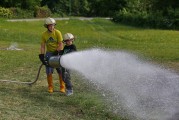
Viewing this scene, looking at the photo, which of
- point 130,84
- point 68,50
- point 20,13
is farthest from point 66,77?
point 20,13

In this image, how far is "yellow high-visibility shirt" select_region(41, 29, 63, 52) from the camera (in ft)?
33.0

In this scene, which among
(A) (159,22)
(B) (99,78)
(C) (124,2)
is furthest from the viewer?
(C) (124,2)

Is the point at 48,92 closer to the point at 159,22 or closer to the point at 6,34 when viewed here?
the point at 6,34

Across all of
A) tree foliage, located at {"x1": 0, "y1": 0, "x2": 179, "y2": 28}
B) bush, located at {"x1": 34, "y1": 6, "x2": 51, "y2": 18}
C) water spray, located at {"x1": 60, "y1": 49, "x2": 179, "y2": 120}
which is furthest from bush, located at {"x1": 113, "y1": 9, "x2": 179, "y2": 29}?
water spray, located at {"x1": 60, "y1": 49, "x2": 179, "y2": 120}

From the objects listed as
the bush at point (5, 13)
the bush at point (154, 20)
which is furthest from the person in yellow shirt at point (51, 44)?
the bush at point (5, 13)

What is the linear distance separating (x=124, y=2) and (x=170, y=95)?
6126cm

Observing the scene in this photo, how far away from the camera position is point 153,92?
9797 mm

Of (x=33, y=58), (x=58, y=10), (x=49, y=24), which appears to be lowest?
(x=58, y=10)

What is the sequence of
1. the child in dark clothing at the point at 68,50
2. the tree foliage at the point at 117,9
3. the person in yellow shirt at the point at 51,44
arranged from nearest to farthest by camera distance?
the child in dark clothing at the point at 68,50
the person in yellow shirt at the point at 51,44
the tree foliage at the point at 117,9

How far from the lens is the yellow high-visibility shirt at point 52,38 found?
10.1 metres

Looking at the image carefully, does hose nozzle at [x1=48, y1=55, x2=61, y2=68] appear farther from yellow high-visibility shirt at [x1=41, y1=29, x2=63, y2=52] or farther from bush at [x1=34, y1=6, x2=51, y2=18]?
bush at [x1=34, y1=6, x2=51, y2=18]

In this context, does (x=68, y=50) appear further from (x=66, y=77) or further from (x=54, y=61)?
(x=66, y=77)

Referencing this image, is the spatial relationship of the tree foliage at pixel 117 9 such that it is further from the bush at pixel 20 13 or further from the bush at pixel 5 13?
the bush at pixel 5 13

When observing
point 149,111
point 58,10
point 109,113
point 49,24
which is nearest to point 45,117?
point 109,113
